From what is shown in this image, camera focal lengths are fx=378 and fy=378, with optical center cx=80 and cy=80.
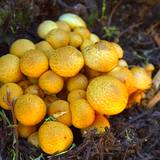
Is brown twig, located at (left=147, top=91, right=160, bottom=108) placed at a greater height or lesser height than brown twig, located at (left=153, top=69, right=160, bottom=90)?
lesser

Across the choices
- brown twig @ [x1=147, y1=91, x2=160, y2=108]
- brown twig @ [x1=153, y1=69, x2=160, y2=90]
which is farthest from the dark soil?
brown twig @ [x1=153, y1=69, x2=160, y2=90]

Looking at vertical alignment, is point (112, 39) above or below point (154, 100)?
above

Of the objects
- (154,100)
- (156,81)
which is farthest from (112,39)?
(154,100)

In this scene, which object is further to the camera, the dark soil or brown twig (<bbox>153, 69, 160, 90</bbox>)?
brown twig (<bbox>153, 69, 160, 90</bbox>)

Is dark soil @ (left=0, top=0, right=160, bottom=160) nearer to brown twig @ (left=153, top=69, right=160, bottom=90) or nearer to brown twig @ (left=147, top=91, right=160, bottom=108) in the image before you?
brown twig @ (left=147, top=91, right=160, bottom=108)

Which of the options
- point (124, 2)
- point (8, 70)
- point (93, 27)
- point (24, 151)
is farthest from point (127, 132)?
point (124, 2)

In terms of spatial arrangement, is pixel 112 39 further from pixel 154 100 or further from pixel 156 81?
pixel 154 100

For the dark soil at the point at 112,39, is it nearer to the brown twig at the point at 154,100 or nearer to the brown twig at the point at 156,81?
the brown twig at the point at 154,100

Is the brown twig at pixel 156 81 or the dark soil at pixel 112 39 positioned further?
the brown twig at pixel 156 81

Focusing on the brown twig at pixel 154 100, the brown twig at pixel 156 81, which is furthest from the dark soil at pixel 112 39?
the brown twig at pixel 156 81
